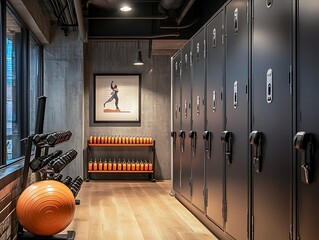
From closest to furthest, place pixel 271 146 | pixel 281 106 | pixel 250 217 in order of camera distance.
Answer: pixel 281 106, pixel 271 146, pixel 250 217

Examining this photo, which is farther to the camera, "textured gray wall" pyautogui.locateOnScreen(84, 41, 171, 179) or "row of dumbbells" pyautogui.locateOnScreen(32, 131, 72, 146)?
"textured gray wall" pyautogui.locateOnScreen(84, 41, 171, 179)

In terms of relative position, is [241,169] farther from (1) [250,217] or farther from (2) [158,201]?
(2) [158,201]

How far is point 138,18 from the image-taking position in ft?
25.9

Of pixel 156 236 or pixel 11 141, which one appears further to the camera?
pixel 11 141

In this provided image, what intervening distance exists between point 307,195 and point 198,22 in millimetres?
5831

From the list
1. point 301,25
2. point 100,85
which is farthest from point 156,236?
point 100,85

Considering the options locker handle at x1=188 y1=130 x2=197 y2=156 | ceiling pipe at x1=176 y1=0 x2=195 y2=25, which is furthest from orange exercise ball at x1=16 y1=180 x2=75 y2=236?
ceiling pipe at x1=176 y1=0 x2=195 y2=25

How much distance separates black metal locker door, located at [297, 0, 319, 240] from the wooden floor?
7.61 feet

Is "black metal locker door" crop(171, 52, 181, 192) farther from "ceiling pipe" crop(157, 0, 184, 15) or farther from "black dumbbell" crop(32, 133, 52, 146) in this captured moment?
"black dumbbell" crop(32, 133, 52, 146)

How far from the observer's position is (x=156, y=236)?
4.87 m

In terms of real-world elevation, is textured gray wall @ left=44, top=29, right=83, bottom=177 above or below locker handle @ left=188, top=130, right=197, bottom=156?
above

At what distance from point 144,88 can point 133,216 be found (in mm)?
4612

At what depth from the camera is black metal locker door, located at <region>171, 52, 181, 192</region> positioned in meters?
7.16

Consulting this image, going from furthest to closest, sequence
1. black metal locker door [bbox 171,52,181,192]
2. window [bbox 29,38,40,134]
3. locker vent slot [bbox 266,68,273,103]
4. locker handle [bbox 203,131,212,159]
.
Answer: window [bbox 29,38,40,134] → black metal locker door [bbox 171,52,181,192] → locker handle [bbox 203,131,212,159] → locker vent slot [bbox 266,68,273,103]
